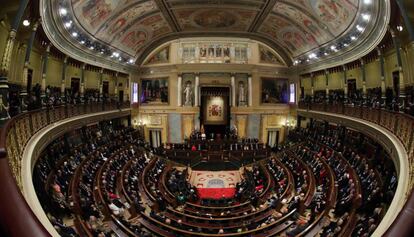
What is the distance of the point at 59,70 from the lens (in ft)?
56.4

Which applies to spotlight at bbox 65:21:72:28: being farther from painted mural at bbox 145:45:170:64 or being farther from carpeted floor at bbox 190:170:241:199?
painted mural at bbox 145:45:170:64

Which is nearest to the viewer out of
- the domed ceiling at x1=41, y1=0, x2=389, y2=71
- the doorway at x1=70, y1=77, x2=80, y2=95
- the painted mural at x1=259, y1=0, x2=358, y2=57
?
the domed ceiling at x1=41, y1=0, x2=389, y2=71

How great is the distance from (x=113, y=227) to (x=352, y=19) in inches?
619

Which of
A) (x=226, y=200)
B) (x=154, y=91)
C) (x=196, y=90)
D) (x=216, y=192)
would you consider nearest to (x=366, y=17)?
(x=226, y=200)

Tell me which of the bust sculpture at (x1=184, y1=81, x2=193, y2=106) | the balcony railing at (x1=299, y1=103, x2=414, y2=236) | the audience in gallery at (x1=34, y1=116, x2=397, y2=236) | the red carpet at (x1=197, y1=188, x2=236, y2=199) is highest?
the bust sculpture at (x1=184, y1=81, x2=193, y2=106)

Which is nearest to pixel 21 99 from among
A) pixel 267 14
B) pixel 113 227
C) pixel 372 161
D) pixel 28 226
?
pixel 113 227

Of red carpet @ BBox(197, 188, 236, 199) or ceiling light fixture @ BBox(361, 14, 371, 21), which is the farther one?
red carpet @ BBox(197, 188, 236, 199)

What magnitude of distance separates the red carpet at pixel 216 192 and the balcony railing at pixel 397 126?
811 centimetres

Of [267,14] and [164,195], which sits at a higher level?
[267,14]

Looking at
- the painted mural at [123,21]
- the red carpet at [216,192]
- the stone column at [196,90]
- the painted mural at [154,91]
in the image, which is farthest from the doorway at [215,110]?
the red carpet at [216,192]

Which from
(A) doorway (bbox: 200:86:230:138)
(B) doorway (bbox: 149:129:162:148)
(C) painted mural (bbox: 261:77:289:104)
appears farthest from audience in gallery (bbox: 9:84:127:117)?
(C) painted mural (bbox: 261:77:289:104)

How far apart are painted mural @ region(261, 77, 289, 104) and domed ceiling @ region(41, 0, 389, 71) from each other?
8.38 feet

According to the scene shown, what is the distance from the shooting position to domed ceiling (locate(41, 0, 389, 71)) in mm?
13992

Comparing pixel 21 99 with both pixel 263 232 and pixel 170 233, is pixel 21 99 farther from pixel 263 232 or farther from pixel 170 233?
pixel 263 232
